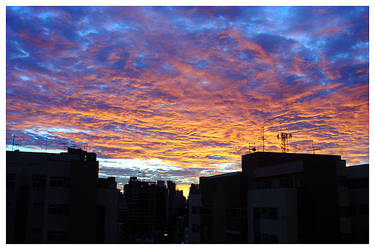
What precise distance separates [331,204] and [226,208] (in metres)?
8.97

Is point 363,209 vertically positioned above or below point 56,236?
above

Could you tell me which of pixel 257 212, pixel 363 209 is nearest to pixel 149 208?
pixel 363 209

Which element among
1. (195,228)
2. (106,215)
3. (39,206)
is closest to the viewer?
(106,215)

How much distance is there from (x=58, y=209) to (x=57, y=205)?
31cm

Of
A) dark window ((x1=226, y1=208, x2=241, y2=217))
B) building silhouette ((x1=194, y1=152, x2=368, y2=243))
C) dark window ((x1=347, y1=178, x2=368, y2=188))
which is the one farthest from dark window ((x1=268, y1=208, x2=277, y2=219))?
dark window ((x1=347, y1=178, x2=368, y2=188))

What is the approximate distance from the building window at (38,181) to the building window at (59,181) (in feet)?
9.06

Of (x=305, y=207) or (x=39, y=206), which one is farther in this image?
(x=39, y=206)

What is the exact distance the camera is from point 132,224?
433 feet

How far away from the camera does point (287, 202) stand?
1738cm

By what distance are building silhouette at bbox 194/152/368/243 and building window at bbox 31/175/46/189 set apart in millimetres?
14213

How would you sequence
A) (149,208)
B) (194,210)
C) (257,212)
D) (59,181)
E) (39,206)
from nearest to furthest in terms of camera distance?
1. (257,212)
2. (59,181)
3. (39,206)
4. (194,210)
5. (149,208)

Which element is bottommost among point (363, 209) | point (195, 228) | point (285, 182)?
point (195, 228)

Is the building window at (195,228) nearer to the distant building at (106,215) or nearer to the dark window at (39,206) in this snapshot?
the distant building at (106,215)

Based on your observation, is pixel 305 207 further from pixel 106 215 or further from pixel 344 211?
pixel 106 215
